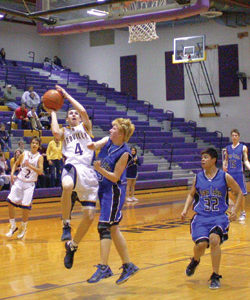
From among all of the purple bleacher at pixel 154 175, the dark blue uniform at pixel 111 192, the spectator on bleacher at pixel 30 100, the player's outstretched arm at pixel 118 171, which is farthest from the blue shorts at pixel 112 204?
the spectator on bleacher at pixel 30 100

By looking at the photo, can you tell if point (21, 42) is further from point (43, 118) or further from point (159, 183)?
point (159, 183)

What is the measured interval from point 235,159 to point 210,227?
5.67m

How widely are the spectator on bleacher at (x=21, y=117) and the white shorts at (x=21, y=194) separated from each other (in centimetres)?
836

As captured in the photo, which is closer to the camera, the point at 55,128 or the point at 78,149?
the point at 55,128

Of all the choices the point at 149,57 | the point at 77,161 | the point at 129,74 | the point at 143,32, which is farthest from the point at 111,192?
the point at 129,74

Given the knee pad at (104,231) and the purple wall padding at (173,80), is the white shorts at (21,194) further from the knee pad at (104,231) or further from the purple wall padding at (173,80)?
the purple wall padding at (173,80)

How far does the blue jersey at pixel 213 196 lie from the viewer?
582 centimetres

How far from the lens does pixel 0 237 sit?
9.43 metres

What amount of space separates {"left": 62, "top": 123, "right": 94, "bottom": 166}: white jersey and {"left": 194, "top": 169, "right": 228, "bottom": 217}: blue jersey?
1381mm

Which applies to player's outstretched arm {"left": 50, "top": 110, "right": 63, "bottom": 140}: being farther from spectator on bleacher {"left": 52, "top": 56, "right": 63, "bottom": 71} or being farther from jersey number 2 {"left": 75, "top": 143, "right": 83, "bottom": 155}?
spectator on bleacher {"left": 52, "top": 56, "right": 63, "bottom": 71}

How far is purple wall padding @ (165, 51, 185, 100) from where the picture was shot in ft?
83.4

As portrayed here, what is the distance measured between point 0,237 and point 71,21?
4.42m

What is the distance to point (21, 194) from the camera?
943cm

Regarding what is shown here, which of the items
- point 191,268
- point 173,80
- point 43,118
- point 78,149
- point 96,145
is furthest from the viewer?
point 173,80
